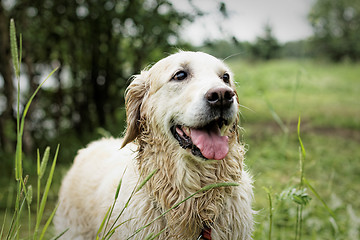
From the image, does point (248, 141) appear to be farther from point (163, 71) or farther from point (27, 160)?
point (163, 71)

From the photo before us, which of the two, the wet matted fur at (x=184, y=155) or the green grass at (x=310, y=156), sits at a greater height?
the wet matted fur at (x=184, y=155)

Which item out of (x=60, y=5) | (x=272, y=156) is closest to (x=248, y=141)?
(x=272, y=156)

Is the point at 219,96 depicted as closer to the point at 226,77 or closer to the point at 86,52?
the point at 226,77

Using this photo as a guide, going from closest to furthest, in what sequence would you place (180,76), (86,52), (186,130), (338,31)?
(186,130) → (180,76) → (86,52) → (338,31)

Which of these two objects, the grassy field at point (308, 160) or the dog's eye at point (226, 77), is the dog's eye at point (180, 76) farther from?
→ the grassy field at point (308, 160)

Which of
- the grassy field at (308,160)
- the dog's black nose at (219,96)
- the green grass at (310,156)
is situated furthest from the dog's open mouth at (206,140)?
the green grass at (310,156)

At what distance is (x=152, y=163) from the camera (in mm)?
2248

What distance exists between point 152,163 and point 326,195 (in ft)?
10.5

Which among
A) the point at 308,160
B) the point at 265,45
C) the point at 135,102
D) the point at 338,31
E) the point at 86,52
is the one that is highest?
the point at 135,102

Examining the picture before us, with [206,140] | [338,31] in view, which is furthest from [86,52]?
[338,31]

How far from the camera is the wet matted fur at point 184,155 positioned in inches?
77.6

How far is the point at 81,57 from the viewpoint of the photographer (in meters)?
7.20

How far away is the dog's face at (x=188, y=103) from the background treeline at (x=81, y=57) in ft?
10.9

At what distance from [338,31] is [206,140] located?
1448 inches
